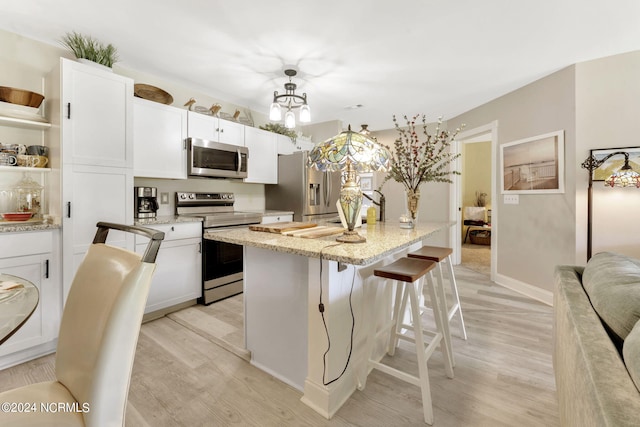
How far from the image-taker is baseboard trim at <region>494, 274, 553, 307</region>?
9.90ft

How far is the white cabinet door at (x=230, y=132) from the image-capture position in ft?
10.9

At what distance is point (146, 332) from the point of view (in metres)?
2.34

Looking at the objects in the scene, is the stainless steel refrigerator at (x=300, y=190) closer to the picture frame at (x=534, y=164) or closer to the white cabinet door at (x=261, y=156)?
the white cabinet door at (x=261, y=156)

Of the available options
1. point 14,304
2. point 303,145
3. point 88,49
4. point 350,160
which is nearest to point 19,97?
point 88,49

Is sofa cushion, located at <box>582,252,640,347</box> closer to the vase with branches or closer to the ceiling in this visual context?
the vase with branches

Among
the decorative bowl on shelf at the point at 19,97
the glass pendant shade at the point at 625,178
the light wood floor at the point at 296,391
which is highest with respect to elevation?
the decorative bowl on shelf at the point at 19,97

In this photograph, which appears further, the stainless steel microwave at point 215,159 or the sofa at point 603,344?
the stainless steel microwave at point 215,159

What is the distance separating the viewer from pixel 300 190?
3.90m

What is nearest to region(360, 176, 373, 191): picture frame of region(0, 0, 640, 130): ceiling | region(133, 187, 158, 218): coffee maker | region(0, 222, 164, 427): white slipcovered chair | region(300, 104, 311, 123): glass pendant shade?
region(0, 0, 640, 130): ceiling

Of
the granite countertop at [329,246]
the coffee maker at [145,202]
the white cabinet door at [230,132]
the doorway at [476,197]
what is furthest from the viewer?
the doorway at [476,197]

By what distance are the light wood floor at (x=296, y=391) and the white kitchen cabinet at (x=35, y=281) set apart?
10 centimetres

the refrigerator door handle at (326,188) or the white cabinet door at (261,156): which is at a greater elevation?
the white cabinet door at (261,156)

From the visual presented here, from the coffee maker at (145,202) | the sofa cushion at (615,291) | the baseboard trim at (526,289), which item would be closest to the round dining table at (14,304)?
the sofa cushion at (615,291)

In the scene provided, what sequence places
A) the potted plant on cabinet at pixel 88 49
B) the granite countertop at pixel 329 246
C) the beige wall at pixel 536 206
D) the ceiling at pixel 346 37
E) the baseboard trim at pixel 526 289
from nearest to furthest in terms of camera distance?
1. the granite countertop at pixel 329 246
2. the ceiling at pixel 346 37
3. the potted plant on cabinet at pixel 88 49
4. the beige wall at pixel 536 206
5. the baseboard trim at pixel 526 289
